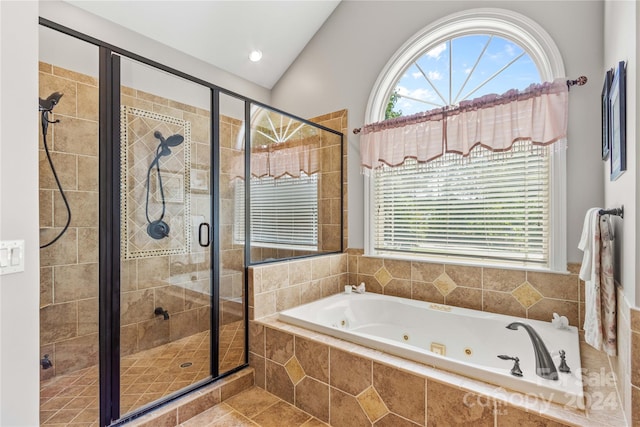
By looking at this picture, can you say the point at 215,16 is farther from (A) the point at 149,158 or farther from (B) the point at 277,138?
(A) the point at 149,158

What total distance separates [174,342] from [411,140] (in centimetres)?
236

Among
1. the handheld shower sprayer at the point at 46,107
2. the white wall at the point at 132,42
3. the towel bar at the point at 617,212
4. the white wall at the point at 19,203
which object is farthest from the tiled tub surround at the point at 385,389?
the white wall at the point at 132,42

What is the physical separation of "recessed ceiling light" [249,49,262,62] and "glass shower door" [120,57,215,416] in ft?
4.37

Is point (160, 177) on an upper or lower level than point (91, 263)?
upper

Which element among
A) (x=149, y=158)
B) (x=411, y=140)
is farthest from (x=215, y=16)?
(x=411, y=140)

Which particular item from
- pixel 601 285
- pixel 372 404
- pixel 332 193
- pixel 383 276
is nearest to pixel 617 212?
pixel 601 285

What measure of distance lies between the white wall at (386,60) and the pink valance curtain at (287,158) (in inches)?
14.4

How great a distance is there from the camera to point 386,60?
2789 mm

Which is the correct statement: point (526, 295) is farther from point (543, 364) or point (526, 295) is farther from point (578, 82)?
point (578, 82)

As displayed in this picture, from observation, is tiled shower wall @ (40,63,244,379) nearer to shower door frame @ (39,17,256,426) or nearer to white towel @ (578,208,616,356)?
shower door frame @ (39,17,256,426)

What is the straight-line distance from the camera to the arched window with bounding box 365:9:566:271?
6.86 feet

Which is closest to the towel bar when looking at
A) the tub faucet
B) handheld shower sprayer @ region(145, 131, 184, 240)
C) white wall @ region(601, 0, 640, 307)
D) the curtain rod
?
white wall @ region(601, 0, 640, 307)

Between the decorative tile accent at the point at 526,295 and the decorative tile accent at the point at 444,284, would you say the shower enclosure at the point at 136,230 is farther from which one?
the decorative tile accent at the point at 526,295

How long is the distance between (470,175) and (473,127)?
36 cm
